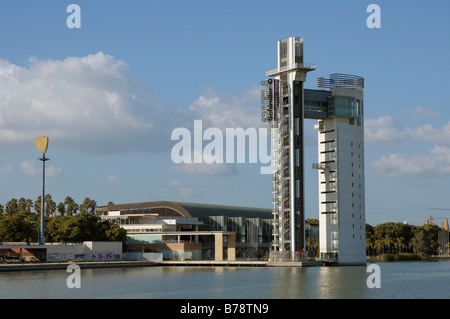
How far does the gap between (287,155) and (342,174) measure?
563 inches

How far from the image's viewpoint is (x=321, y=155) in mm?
151250

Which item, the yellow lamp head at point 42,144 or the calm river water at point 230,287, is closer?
the calm river water at point 230,287

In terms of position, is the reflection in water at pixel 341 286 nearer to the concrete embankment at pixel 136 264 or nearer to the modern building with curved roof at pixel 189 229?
the concrete embankment at pixel 136 264

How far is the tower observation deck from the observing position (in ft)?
462

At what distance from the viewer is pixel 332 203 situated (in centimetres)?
14900

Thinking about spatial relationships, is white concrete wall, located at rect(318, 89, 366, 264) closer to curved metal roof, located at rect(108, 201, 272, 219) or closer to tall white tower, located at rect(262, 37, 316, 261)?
tall white tower, located at rect(262, 37, 316, 261)

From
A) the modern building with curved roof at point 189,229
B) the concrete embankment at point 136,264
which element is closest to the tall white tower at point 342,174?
the concrete embankment at point 136,264

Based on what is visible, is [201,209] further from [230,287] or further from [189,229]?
[230,287]

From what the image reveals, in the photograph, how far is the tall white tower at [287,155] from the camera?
140250 millimetres

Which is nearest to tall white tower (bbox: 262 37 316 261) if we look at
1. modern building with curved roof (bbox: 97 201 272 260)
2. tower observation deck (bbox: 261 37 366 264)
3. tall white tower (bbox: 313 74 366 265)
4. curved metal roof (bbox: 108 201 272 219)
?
tower observation deck (bbox: 261 37 366 264)
